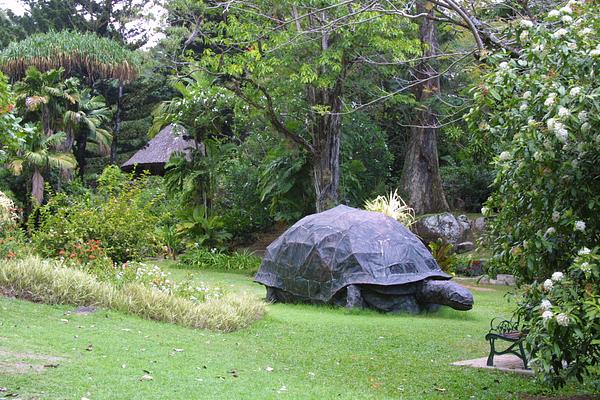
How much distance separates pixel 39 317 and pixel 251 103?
1048 cm

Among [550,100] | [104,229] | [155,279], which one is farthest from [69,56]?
[550,100]

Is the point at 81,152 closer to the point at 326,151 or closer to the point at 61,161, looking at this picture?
the point at 61,161

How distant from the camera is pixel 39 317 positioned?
9.38m

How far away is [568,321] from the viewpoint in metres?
4.77

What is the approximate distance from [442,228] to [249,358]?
1470 cm

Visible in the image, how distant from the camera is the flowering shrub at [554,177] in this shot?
4.96 metres

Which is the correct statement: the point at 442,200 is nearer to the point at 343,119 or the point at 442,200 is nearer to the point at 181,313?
the point at 343,119

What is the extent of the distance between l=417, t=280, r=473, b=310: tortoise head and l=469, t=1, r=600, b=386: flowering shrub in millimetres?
5533

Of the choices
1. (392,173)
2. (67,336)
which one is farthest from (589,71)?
(392,173)

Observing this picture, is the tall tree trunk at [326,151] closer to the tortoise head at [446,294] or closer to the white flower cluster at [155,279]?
the tortoise head at [446,294]

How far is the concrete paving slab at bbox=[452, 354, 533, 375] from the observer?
7.96 meters

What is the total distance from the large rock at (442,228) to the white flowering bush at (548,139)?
51.2 ft

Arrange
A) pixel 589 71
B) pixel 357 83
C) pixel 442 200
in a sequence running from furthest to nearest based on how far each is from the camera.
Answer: pixel 442 200, pixel 357 83, pixel 589 71

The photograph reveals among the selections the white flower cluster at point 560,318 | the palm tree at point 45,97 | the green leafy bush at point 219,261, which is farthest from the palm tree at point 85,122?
the white flower cluster at point 560,318
